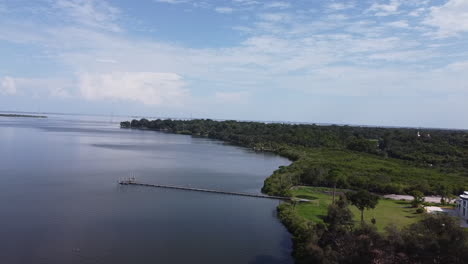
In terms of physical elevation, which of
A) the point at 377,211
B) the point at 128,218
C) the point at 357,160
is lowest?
the point at 128,218

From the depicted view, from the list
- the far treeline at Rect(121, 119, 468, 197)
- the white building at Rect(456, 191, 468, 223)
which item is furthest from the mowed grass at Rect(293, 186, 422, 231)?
Answer: the white building at Rect(456, 191, 468, 223)

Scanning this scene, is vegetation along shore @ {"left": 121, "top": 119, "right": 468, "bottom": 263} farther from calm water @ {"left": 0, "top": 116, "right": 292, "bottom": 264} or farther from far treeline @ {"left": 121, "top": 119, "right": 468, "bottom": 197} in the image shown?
calm water @ {"left": 0, "top": 116, "right": 292, "bottom": 264}

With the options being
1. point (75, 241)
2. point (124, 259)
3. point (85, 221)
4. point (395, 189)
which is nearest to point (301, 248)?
point (124, 259)

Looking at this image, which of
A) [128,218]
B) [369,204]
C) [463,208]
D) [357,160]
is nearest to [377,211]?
[369,204]

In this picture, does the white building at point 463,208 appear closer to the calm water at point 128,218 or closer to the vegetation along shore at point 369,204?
the vegetation along shore at point 369,204

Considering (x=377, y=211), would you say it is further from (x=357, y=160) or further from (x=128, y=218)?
(x=357, y=160)

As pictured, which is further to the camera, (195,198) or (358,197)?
(195,198)

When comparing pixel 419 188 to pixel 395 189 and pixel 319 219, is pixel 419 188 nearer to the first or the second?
pixel 395 189
